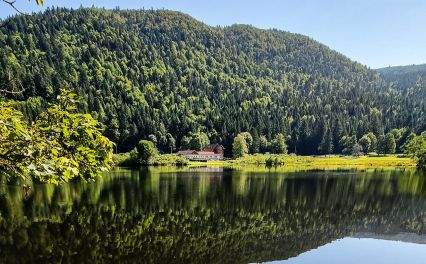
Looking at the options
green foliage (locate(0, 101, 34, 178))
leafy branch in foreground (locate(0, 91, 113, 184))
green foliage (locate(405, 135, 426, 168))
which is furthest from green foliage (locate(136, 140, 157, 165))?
green foliage (locate(0, 101, 34, 178))

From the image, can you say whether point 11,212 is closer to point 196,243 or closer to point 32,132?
point 196,243

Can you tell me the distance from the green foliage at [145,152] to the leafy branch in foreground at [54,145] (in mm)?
156890

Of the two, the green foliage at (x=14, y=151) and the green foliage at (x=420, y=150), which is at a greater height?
the green foliage at (x=14, y=151)

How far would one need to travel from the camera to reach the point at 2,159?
7715 mm

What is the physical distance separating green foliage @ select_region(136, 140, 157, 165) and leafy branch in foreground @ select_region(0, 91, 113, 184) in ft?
515

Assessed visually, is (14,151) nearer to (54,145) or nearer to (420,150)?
(54,145)

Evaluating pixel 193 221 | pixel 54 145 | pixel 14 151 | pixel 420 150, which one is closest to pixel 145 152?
pixel 420 150

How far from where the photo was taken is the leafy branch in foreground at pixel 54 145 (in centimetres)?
730

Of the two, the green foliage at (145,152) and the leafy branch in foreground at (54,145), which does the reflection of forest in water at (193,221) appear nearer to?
the leafy branch in foreground at (54,145)

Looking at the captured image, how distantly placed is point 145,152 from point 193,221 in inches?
4849

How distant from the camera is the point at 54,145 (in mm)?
8273

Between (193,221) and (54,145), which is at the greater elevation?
(54,145)

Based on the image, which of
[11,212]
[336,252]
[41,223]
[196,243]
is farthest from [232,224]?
[11,212]

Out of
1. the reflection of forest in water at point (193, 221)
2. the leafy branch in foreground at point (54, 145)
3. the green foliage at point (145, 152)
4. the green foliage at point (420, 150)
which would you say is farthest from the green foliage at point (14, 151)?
the green foliage at point (145, 152)
